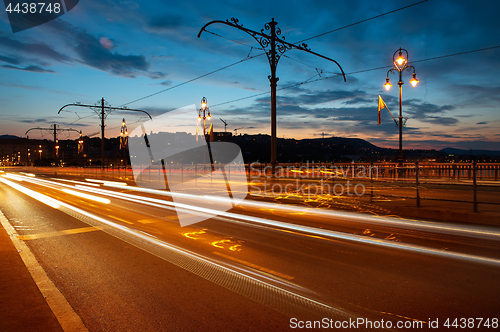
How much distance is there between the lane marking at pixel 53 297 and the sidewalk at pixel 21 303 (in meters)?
0.05

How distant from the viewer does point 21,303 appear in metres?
4.20

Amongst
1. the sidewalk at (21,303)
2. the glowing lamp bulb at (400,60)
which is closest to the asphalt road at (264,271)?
the sidewalk at (21,303)

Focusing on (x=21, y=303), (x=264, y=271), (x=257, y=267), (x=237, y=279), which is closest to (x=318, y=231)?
(x=257, y=267)

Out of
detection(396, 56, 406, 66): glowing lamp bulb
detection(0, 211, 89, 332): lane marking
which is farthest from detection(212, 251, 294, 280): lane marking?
detection(396, 56, 406, 66): glowing lamp bulb

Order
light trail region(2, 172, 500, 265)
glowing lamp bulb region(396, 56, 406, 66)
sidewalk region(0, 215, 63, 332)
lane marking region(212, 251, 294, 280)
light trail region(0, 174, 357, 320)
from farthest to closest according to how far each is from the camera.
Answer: glowing lamp bulb region(396, 56, 406, 66)
light trail region(2, 172, 500, 265)
lane marking region(212, 251, 294, 280)
light trail region(0, 174, 357, 320)
sidewalk region(0, 215, 63, 332)

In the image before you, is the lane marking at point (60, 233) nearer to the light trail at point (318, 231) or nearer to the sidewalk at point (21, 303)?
the sidewalk at point (21, 303)

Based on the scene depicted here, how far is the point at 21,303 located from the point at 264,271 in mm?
3438

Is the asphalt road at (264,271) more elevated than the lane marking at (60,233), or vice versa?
the asphalt road at (264,271)

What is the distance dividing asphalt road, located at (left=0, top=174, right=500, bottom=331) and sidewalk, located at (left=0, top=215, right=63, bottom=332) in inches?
13.3

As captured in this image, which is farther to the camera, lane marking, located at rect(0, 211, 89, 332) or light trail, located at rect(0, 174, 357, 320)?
light trail, located at rect(0, 174, 357, 320)

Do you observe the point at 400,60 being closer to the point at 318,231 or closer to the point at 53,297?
the point at 318,231

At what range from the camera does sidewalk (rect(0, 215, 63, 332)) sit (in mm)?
3621

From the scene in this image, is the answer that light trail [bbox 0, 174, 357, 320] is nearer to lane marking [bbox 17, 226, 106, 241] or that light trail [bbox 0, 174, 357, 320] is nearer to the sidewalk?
lane marking [bbox 17, 226, 106, 241]

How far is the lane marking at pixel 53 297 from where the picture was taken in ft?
12.0
